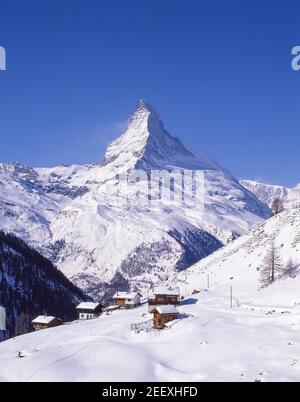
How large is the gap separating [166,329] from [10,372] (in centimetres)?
3080

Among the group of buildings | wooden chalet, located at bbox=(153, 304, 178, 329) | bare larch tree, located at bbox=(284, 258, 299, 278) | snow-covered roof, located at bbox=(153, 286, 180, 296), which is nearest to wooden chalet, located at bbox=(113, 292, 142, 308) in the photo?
the group of buildings

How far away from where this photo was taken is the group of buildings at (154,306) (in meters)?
86.5

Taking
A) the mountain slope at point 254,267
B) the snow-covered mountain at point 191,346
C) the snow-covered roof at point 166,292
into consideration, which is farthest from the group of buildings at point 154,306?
the mountain slope at point 254,267

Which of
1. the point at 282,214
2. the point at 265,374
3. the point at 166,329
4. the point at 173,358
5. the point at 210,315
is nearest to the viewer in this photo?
the point at 265,374

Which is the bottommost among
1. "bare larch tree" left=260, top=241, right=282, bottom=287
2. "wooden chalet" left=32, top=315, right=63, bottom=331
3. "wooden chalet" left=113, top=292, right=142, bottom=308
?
"wooden chalet" left=32, top=315, right=63, bottom=331

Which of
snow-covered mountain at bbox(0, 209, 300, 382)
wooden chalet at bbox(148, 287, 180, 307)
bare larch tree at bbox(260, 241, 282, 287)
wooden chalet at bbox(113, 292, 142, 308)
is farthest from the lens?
wooden chalet at bbox(113, 292, 142, 308)

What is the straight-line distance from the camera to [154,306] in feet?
342

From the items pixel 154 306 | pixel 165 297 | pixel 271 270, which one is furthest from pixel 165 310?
pixel 271 270

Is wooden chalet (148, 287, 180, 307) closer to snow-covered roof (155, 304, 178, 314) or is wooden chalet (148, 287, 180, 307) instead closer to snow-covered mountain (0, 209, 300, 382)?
snow-covered mountain (0, 209, 300, 382)

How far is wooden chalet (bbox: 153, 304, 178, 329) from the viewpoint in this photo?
84.6 metres

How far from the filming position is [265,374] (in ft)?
160
